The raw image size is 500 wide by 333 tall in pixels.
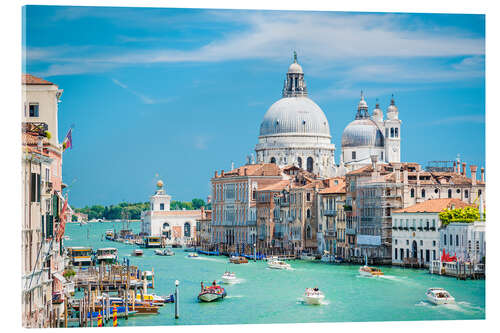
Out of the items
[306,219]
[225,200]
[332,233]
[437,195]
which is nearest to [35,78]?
[437,195]

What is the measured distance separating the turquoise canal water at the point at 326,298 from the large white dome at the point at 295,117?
1889 cm

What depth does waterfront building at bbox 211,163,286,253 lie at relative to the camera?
40.4m

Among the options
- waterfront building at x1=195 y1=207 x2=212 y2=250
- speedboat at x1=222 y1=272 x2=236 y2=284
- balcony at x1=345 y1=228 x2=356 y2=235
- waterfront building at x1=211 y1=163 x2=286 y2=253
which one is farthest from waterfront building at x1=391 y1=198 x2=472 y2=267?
waterfront building at x1=195 y1=207 x2=212 y2=250

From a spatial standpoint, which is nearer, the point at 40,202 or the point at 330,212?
the point at 40,202

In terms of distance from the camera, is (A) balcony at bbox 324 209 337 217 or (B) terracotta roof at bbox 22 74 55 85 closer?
(B) terracotta roof at bbox 22 74 55 85

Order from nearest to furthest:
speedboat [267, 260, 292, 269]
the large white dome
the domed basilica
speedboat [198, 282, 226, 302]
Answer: speedboat [198, 282, 226, 302] → speedboat [267, 260, 292, 269] → the domed basilica → the large white dome

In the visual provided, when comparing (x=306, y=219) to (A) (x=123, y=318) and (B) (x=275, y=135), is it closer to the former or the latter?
(B) (x=275, y=135)

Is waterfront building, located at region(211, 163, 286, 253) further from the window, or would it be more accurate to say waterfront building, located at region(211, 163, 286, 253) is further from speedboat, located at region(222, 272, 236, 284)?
the window

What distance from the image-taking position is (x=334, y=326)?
14.9 metres

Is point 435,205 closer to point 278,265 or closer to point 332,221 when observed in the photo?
point 278,265

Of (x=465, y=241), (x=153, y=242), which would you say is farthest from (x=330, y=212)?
(x=153, y=242)

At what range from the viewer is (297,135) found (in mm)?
47438

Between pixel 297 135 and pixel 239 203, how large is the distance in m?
6.84
